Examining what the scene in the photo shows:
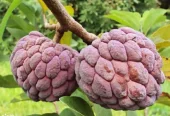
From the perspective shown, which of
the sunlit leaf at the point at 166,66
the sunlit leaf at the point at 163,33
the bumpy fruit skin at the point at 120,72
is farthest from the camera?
the sunlit leaf at the point at 163,33

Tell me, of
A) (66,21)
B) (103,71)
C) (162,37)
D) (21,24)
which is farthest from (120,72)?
(21,24)

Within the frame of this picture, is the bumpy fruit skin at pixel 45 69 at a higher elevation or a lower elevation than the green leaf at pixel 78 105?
higher

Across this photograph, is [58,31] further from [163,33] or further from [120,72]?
[163,33]

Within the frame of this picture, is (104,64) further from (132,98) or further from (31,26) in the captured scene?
(31,26)

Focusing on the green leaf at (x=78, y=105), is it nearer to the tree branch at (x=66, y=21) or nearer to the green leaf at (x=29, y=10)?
the tree branch at (x=66, y=21)

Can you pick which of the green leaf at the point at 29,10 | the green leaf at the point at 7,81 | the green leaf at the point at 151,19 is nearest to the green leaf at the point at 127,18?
the green leaf at the point at 151,19

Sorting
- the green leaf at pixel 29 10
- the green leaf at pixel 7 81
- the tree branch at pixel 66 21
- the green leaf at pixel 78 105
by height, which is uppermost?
the tree branch at pixel 66 21

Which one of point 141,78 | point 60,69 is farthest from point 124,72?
point 60,69
